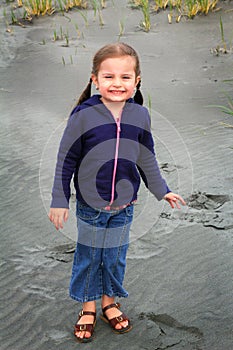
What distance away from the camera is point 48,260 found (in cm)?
359

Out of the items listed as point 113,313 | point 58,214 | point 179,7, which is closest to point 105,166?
point 58,214

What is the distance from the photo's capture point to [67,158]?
2713 mm

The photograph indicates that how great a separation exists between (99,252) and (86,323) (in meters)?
0.36

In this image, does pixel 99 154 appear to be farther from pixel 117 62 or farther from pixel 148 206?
pixel 148 206

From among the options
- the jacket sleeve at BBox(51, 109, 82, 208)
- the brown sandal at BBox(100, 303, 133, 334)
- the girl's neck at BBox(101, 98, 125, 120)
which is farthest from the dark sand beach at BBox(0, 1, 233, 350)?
the girl's neck at BBox(101, 98, 125, 120)

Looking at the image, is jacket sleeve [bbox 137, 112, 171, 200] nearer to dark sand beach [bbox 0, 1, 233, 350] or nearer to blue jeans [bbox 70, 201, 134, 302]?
blue jeans [bbox 70, 201, 134, 302]

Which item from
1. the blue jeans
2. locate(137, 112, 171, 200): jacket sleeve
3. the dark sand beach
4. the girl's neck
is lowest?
the dark sand beach

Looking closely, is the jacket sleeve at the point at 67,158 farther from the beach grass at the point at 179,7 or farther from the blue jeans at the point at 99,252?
the beach grass at the point at 179,7

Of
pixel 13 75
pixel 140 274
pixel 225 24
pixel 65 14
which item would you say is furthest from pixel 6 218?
pixel 65 14

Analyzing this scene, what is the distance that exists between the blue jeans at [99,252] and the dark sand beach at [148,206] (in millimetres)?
210

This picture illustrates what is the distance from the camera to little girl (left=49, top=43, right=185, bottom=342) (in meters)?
2.68

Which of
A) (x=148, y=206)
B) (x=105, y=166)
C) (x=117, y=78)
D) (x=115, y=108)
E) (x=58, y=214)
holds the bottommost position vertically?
(x=148, y=206)

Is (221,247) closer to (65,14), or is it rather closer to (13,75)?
(13,75)

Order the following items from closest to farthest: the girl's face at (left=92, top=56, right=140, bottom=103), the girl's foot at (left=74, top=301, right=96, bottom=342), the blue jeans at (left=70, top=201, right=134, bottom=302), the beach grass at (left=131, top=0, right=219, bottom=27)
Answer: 1. the girl's face at (left=92, top=56, right=140, bottom=103)
2. the blue jeans at (left=70, top=201, right=134, bottom=302)
3. the girl's foot at (left=74, top=301, right=96, bottom=342)
4. the beach grass at (left=131, top=0, right=219, bottom=27)
